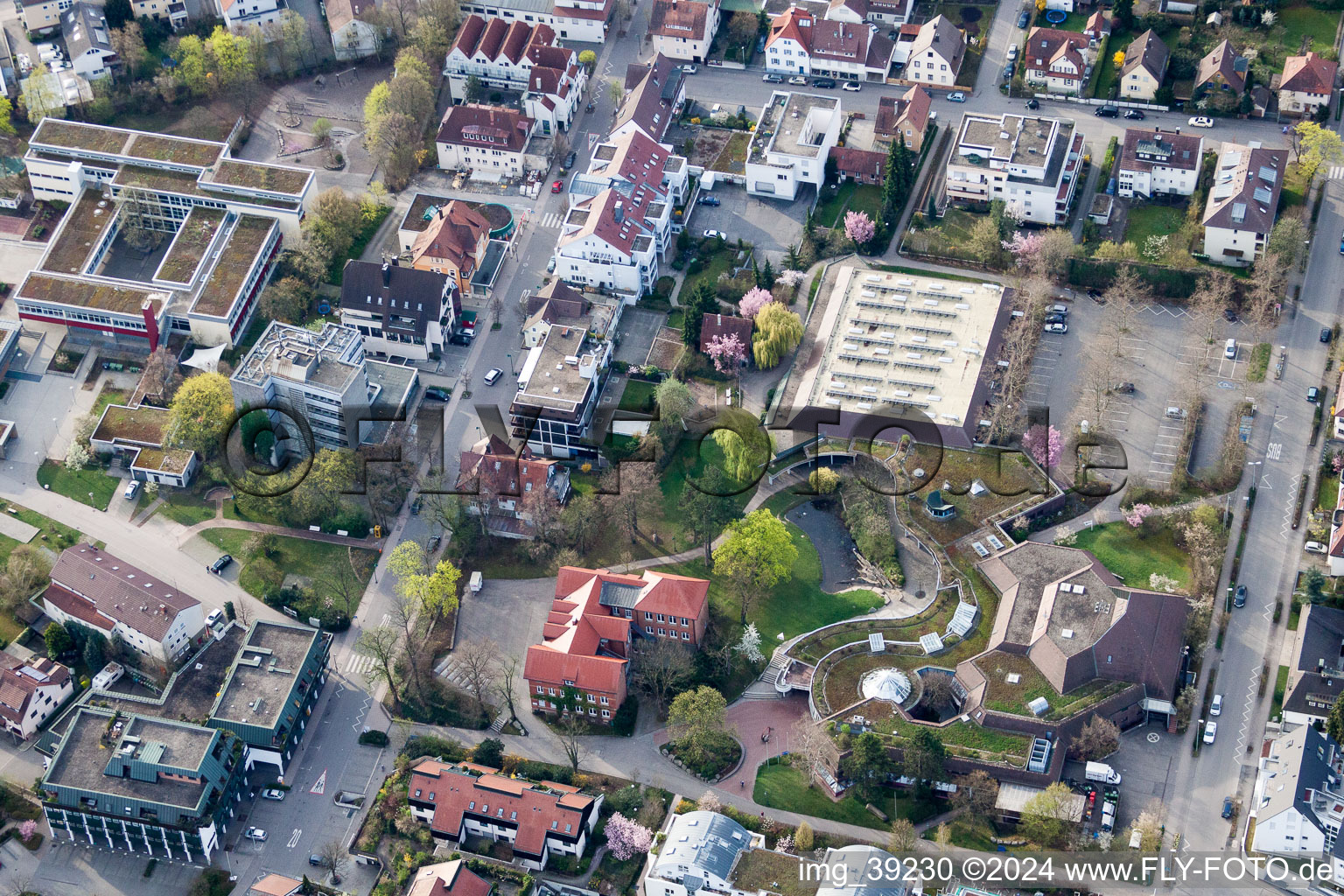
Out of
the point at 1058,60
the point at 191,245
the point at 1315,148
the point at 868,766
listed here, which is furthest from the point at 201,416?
the point at 1315,148

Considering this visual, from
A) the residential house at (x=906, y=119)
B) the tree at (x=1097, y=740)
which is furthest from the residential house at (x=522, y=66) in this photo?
the tree at (x=1097, y=740)

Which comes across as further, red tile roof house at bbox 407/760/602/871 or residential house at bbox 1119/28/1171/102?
residential house at bbox 1119/28/1171/102

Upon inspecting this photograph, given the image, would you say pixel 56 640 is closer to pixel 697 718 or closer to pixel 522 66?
pixel 697 718

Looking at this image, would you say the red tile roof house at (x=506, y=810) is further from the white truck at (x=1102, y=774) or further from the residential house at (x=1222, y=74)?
the residential house at (x=1222, y=74)

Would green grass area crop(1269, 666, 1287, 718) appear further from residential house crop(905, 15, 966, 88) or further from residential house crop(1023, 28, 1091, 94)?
residential house crop(905, 15, 966, 88)

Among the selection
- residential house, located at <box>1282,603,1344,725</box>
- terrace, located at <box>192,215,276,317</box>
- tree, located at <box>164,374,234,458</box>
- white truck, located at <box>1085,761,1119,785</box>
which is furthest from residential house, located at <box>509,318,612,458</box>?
residential house, located at <box>1282,603,1344,725</box>
